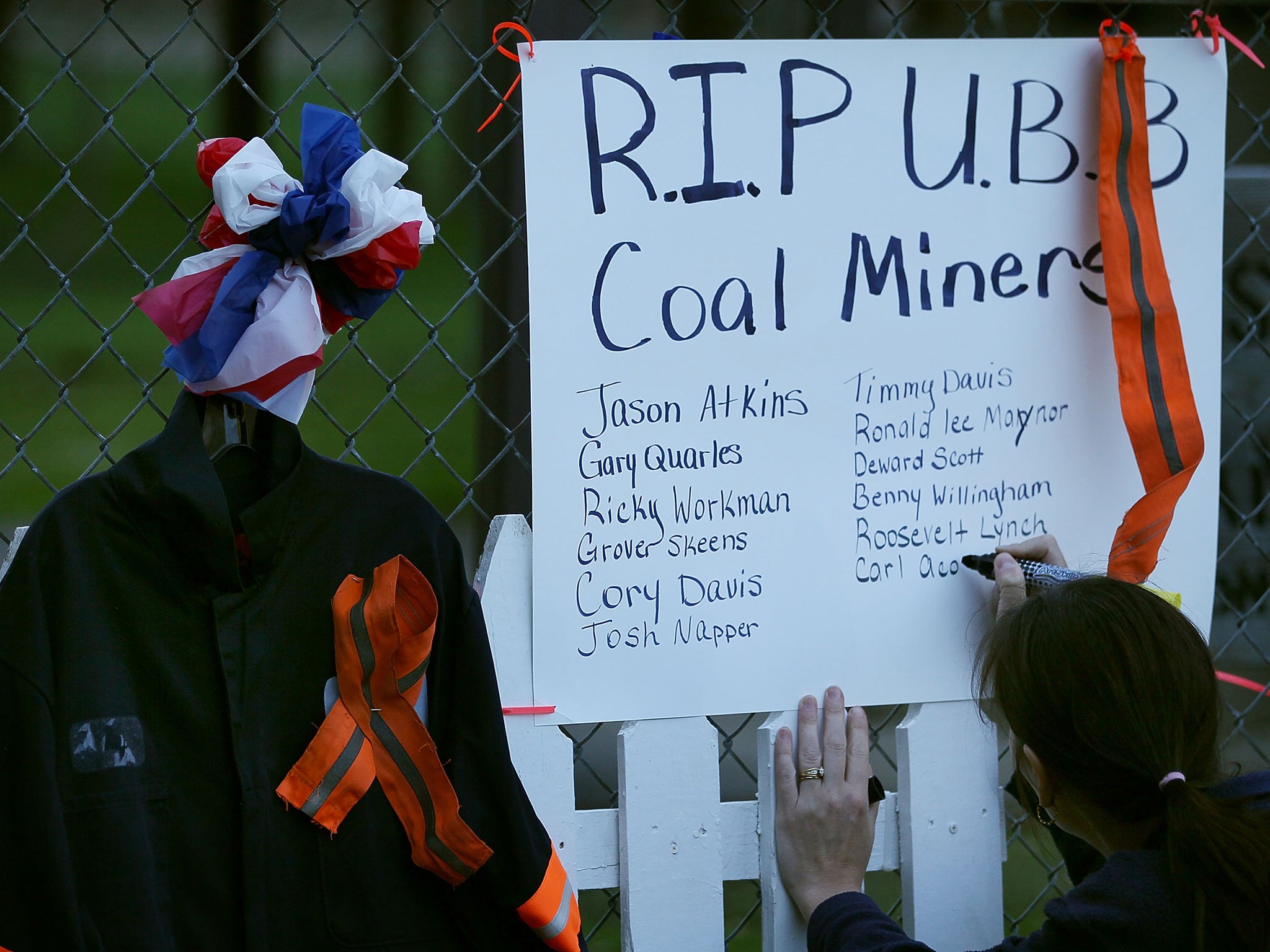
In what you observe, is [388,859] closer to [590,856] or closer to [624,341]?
[590,856]

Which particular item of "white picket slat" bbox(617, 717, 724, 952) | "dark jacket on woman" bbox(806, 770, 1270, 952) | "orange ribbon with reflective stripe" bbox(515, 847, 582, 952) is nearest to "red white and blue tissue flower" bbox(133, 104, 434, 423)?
"orange ribbon with reflective stripe" bbox(515, 847, 582, 952)

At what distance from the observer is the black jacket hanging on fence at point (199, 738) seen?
1.04 meters

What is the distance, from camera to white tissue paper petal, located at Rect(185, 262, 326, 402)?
110 centimetres

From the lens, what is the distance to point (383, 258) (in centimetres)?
116

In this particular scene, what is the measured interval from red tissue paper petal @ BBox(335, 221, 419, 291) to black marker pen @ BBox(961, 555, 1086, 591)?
3.01ft

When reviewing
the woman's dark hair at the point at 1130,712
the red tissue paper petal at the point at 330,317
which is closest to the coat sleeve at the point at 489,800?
the red tissue paper petal at the point at 330,317

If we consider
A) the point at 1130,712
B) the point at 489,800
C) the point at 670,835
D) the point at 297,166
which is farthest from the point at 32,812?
the point at 297,166

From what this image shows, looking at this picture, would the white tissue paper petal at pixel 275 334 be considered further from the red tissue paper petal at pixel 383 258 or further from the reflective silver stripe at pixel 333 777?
the reflective silver stripe at pixel 333 777

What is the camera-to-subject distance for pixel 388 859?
1173mm

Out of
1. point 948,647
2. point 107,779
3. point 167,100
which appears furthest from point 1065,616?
point 167,100

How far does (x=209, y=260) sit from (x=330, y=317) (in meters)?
0.14

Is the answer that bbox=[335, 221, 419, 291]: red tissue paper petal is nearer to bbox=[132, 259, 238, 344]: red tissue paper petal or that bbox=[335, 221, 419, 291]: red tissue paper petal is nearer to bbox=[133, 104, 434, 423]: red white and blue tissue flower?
bbox=[133, 104, 434, 423]: red white and blue tissue flower

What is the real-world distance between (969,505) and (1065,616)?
1.47ft

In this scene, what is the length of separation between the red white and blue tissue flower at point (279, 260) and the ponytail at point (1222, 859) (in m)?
0.96
